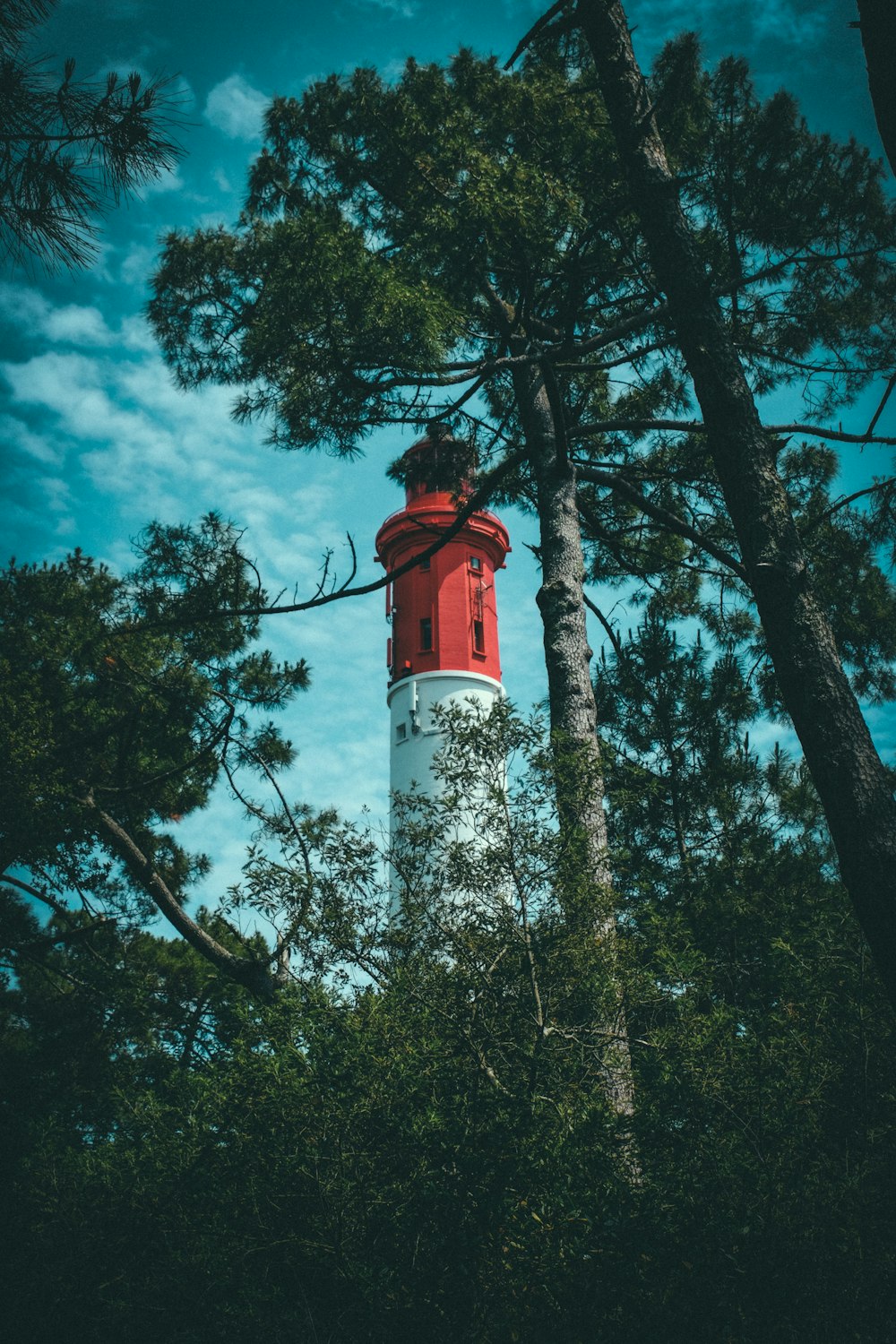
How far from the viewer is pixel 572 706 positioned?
264 inches

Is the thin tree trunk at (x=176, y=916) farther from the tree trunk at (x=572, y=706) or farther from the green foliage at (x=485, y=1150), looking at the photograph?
the tree trunk at (x=572, y=706)

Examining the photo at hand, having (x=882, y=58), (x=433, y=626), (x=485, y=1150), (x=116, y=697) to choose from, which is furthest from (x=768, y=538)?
(x=433, y=626)

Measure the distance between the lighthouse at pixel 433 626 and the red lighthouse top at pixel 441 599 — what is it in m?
0.02

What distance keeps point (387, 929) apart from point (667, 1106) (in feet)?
5.26

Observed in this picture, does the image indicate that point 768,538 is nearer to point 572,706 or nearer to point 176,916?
point 572,706

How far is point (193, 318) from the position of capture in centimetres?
871

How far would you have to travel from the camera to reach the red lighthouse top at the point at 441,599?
70.3 ft

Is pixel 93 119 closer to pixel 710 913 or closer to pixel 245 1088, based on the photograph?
pixel 245 1088

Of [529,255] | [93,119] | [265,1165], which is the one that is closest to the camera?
[265,1165]

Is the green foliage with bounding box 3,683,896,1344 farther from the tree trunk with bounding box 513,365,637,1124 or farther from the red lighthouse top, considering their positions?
the red lighthouse top

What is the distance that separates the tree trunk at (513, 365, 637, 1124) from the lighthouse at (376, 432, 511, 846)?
11.5 meters

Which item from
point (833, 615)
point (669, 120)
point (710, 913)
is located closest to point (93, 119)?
point (669, 120)

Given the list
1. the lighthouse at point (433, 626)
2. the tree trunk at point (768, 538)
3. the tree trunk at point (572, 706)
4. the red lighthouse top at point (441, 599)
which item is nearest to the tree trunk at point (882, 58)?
the tree trunk at point (768, 538)

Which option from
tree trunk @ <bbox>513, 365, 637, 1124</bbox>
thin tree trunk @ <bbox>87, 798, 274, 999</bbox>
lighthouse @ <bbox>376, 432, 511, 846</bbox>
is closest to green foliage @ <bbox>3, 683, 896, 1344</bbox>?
tree trunk @ <bbox>513, 365, 637, 1124</bbox>
